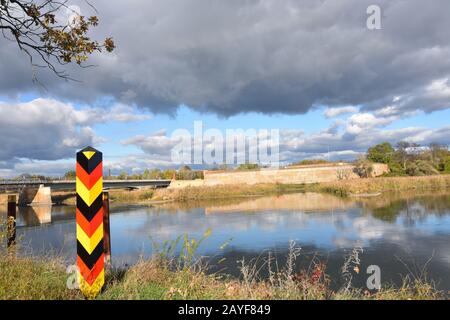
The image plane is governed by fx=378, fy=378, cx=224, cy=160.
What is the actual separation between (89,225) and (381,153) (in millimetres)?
74595

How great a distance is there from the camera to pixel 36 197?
55.5 metres

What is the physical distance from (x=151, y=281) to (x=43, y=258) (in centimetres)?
273

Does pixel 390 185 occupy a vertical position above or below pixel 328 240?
above

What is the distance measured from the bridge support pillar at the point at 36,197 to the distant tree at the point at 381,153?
5594cm

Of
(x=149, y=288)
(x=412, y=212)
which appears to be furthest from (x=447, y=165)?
(x=149, y=288)

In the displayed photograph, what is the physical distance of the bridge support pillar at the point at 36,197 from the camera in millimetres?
55156

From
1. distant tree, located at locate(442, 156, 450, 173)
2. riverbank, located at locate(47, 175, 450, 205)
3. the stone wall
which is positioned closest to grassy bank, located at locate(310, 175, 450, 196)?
riverbank, located at locate(47, 175, 450, 205)

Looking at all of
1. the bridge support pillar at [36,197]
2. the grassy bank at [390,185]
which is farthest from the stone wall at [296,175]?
the bridge support pillar at [36,197]

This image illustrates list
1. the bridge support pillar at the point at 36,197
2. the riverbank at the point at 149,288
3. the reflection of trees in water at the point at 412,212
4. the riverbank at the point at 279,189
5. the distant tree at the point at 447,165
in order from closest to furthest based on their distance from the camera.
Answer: the riverbank at the point at 149,288 < the reflection of trees in water at the point at 412,212 < the riverbank at the point at 279,189 < the bridge support pillar at the point at 36,197 < the distant tree at the point at 447,165

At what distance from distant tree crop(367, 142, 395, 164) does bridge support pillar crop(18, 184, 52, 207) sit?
55937 mm

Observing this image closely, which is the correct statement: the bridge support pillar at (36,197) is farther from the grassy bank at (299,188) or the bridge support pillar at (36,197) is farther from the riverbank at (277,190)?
the grassy bank at (299,188)

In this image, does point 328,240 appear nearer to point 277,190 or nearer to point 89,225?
point 89,225
